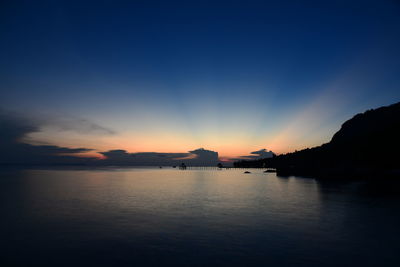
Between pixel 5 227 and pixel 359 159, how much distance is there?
150 metres

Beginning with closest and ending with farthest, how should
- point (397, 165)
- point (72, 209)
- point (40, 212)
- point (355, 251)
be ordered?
point (355, 251) < point (40, 212) < point (72, 209) < point (397, 165)

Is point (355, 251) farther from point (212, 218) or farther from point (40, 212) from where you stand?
point (40, 212)

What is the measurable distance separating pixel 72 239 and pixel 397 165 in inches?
5323

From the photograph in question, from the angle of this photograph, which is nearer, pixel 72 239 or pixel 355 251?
pixel 355 251

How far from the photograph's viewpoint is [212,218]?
2784 centimetres

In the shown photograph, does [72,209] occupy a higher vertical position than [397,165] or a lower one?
lower

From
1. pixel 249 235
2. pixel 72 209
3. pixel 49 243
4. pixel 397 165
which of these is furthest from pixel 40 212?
pixel 397 165

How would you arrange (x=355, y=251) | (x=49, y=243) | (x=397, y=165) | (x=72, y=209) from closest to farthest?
(x=355, y=251) → (x=49, y=243) → (x=72, y=209) → (x=397, y=165)

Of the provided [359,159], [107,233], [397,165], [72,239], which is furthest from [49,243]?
[359,159]

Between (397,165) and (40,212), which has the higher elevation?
(397,165)

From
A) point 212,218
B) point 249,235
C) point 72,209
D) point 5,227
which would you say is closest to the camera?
point 249,235

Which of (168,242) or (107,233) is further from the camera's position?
(107,233)

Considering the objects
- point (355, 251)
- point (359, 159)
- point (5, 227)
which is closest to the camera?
point (355, 251)

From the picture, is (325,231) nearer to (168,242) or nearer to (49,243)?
(168,242)
